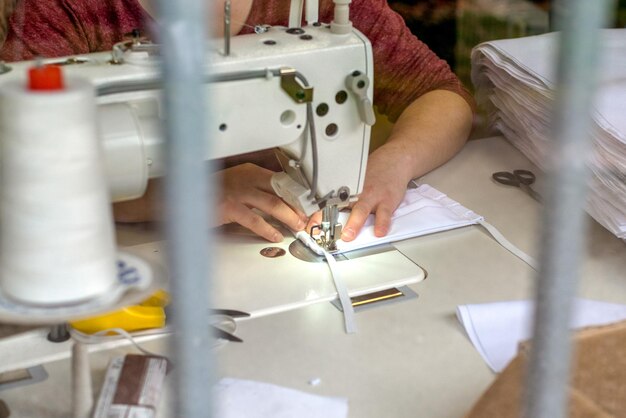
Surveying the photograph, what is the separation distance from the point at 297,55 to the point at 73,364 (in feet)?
1.44

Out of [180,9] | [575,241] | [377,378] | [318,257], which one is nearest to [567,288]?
[575,241]

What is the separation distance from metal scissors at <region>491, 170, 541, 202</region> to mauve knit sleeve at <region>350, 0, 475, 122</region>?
22 centimetres

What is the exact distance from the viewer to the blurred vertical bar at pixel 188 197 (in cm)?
30

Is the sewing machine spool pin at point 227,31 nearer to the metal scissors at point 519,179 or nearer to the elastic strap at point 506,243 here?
the elastic strap at point 506,243

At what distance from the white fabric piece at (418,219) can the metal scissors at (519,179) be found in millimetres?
124

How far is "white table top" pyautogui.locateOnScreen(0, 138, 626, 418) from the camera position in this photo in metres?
0.94

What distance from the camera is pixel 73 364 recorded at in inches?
34.9

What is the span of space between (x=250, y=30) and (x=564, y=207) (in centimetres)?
88

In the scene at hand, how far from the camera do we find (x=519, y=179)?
1.47 m

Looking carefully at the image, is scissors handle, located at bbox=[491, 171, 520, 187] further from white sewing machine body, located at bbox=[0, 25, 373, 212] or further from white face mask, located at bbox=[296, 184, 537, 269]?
white sewing machine body, located at bbox=[0, 25, 373, 212]

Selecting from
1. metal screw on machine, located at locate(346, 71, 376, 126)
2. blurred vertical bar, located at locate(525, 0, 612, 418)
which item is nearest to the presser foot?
metal screw on machine, located at locate(346, 71, 376, 126)

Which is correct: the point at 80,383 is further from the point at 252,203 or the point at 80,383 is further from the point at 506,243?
the point at 506,243

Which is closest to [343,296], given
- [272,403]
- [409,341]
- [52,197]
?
[409,341]

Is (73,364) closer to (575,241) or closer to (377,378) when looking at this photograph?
(377,378)
